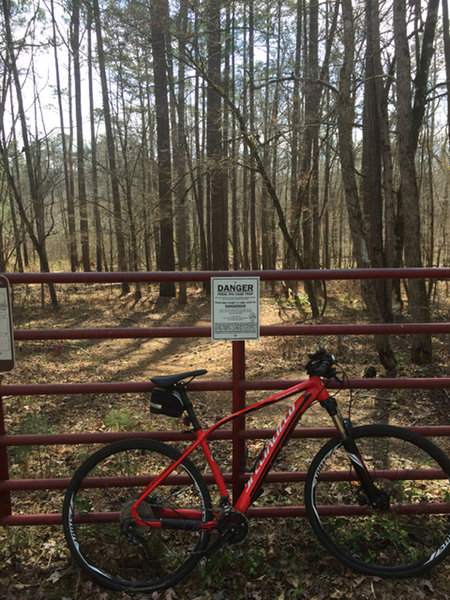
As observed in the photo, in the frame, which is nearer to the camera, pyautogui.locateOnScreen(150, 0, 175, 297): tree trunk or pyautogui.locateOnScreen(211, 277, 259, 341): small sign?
pyautogui.locateOnScreen(211, 277, 259, 341): small sign

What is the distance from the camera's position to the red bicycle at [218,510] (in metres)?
2.40

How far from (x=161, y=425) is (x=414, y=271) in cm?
412

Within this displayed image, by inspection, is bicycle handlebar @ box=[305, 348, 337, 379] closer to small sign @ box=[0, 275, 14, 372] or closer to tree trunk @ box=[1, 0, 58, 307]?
small sign @ box=[0, 275, 14, 372]

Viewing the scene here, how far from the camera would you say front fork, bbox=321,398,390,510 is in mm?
2432

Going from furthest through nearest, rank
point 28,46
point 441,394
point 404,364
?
point 28,46, point 404,364, point 441,394

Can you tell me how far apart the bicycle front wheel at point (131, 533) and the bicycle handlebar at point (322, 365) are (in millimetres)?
889

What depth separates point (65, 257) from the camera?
3841 centimetres

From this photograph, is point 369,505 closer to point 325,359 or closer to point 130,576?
→ point 325,359

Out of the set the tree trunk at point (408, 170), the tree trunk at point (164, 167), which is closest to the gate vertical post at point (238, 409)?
the tree trunk at point (408, 170)

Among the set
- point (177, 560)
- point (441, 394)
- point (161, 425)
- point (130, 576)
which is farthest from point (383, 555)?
point (441, 394)

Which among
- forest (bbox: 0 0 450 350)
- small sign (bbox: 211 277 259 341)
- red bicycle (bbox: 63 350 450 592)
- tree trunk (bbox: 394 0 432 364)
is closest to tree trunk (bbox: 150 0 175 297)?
forest (bbox: 0 0 450 350)

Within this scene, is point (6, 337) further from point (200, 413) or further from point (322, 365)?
point (200, 413)

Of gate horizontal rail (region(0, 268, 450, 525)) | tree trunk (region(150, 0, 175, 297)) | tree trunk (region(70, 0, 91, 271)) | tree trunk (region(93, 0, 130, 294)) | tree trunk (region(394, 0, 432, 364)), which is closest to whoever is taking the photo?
gate horizontal rail (region(0, 268, 450, 525))

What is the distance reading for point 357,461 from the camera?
2.45m
